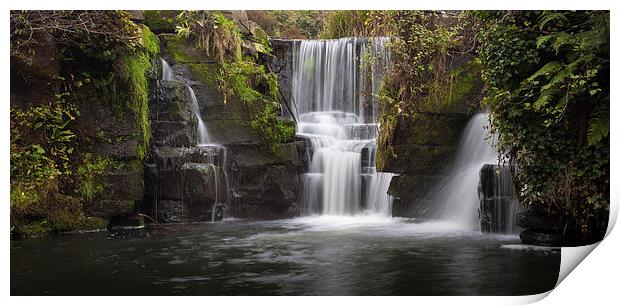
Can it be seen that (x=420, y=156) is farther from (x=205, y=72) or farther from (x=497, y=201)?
(x=205, y=72)

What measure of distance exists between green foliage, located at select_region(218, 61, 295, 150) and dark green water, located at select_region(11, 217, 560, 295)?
7.78 ft

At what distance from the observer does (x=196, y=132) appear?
9391 mm

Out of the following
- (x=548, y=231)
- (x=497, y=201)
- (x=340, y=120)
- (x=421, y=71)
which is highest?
(x=421, y=71)

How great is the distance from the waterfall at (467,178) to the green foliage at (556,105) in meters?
1.15

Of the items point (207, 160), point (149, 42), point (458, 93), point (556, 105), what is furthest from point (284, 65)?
point (556, 105)

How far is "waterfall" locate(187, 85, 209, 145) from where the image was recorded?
9445mm

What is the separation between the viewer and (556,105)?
6.09 m

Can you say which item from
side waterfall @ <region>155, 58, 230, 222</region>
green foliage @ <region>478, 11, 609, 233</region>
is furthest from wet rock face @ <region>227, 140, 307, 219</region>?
green foliage @ <region>478, 11, 609, 233</region>

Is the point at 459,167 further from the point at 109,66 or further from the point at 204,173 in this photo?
the point at 109,66

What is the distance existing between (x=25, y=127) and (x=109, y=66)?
1.42m

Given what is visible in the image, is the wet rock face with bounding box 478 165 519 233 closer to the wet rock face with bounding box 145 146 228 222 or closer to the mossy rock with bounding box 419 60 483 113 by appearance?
the mossy rock with bounding box 419 60 483 113

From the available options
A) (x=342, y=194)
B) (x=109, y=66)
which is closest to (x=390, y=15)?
(x=342, y=194)

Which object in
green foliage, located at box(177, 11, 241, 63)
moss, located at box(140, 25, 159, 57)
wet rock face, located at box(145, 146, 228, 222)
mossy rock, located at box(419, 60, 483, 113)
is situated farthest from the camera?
green foliage, located at box(177, 11, 241, 63)

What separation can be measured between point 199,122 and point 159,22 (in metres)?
1.82
